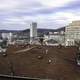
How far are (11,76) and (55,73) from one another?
3.85m

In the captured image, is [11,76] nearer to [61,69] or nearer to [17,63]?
[17,63]

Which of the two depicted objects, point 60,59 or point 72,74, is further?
point 60,59

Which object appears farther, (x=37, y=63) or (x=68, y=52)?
(x=68, y=52)

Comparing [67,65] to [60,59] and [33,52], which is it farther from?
[33,52]

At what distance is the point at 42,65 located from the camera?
2855 cm

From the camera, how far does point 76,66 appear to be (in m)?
27.6

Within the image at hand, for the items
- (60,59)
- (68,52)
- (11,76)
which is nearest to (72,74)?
(60,59)

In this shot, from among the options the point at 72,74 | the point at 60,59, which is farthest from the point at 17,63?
the point at 72,74

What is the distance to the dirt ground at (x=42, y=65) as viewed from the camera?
26.6 m

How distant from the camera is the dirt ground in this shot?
2661 cm

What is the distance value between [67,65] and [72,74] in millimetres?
1372

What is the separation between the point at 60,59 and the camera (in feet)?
94.7

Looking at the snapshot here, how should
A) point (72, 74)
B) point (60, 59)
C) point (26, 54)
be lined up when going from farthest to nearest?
point (26, 54) < point (60, 59) < point (72, 74)

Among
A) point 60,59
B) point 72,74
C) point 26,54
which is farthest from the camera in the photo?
point 26,54
